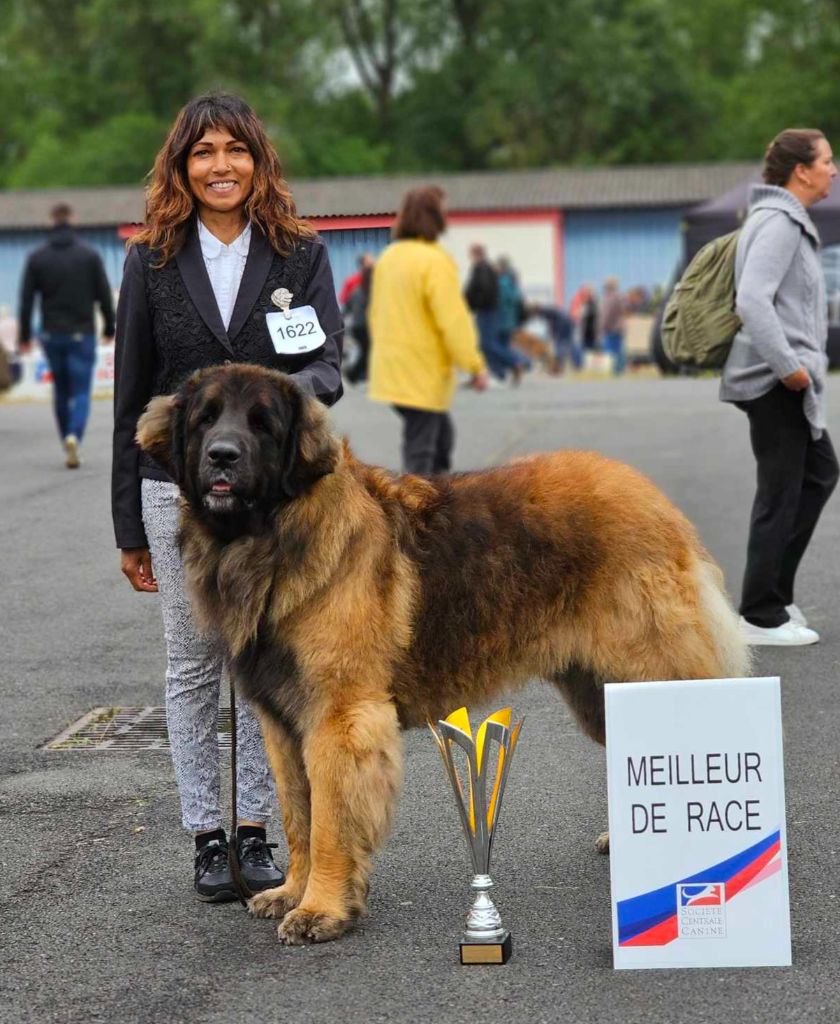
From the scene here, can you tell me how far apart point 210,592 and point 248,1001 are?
1020mm

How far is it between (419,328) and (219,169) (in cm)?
647

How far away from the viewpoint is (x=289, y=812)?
4.32 m

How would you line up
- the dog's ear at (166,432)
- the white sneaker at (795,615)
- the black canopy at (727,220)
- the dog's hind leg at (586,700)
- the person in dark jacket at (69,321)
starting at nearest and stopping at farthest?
the dog's ear at (166,432) → the dog's hind leg at (586,700) → the white sneaker at (795,615) → the person in dark jacket at (69,321) → the black canopy at (727,220)

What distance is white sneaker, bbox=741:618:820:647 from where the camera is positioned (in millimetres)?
7484

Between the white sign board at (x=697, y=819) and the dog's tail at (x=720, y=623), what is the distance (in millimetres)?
719

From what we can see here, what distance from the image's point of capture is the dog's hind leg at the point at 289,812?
428 centimetres

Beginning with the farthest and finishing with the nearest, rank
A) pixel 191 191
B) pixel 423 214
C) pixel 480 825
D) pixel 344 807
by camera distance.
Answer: pixel 423 214 < pixel 191 191 < pixel 344 807 < pixel 480 825

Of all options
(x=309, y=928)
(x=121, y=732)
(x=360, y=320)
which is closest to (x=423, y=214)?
(x=121, y=732)

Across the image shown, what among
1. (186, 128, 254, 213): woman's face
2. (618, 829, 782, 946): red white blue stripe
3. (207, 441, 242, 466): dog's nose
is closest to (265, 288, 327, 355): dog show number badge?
(186, 128, 254, 213): woman's face

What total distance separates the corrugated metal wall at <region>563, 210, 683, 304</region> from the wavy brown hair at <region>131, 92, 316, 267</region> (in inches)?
1781

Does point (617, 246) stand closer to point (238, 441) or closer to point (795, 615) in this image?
point (795, 615)

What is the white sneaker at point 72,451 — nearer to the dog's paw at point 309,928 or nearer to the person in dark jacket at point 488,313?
the dog's paw at point 309,928

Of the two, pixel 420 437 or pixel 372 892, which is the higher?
pixel 372 892

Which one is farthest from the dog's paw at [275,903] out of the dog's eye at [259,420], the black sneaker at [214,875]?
the dog's eye at [259,420]
